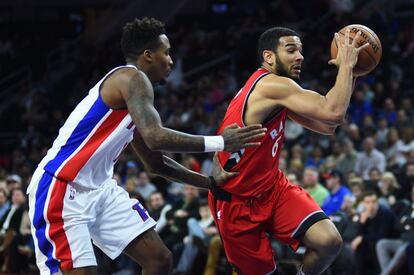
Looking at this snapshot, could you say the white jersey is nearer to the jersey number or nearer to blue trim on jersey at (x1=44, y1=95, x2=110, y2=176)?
blue trim on jersey at (x1=44, y1=95, x2=110, y2=176)

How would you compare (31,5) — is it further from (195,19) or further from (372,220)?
(372,220)

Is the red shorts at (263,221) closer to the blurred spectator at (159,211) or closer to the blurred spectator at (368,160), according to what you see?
the blurred spectator at (159,211)

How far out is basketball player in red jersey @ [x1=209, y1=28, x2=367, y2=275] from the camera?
4.92m

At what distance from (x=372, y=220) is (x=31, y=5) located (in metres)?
16.3

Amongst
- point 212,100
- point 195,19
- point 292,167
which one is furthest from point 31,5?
point 292,167

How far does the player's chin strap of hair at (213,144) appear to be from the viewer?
13.9 feet

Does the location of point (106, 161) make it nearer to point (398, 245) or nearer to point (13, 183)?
point (398, 245)

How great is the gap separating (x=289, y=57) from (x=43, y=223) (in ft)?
6.34

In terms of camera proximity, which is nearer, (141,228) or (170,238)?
(141,228)

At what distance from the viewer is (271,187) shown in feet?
16.7

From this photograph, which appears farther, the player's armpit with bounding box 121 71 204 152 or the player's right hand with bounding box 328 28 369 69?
the player's right hand with bounding box 328 28 369 69

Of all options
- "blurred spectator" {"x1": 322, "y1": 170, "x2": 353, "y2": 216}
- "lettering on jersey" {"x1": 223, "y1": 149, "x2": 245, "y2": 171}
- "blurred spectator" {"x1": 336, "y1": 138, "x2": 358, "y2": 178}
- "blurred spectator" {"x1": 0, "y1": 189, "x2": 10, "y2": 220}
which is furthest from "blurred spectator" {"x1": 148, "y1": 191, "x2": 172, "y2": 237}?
"lettering on jersey" {"x1": 223, "y1": 149, "x2": 245, "y2": 171}

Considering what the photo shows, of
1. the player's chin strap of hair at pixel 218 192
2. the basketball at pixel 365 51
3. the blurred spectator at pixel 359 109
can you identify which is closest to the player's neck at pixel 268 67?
the basketball at pixel 365 51

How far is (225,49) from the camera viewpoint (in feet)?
56.1
